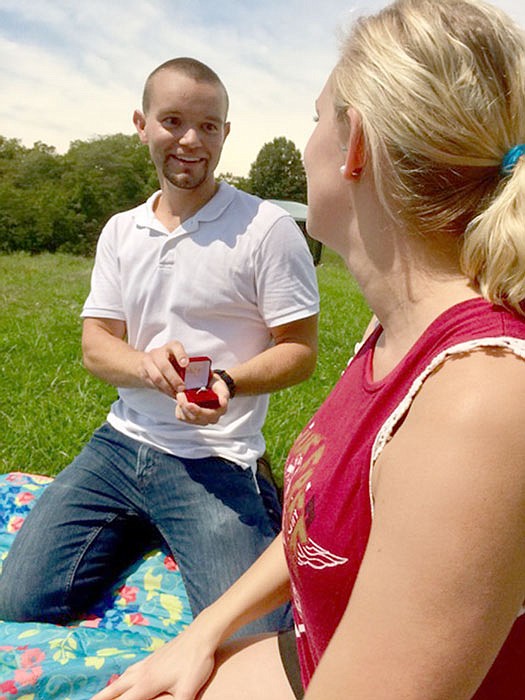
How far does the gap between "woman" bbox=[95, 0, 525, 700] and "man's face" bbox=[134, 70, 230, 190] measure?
5.14ft

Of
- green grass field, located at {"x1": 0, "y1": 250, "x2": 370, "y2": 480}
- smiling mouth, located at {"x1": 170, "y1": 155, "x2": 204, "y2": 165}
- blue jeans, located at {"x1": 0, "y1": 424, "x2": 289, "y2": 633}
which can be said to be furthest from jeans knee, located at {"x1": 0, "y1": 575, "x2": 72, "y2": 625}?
smiling mouth, located at {"x1": 170, "y1": 155, "x2": 204, "y2": 165}

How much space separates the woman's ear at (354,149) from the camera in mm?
1281

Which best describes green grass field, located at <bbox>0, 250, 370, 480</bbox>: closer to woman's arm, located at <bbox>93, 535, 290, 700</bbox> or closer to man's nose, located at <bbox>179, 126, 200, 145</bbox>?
man's nose, located at <bbox>179, 126, 200, 145</bbox>

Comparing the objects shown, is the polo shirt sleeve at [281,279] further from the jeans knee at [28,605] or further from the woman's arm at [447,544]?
the woman's arm at [447,544]

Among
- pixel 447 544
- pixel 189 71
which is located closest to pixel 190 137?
pixel 189 71

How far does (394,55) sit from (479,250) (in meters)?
0.34

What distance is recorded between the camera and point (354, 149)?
1.30 m

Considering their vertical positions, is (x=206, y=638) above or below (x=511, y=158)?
below

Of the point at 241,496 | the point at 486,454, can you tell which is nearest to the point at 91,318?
the point at 241,496

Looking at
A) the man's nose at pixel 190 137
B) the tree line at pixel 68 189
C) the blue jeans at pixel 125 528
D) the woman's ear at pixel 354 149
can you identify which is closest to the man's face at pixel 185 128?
the man's nose at pixel 190 137

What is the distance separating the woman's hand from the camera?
5.47 feet

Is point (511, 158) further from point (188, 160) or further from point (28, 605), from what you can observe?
point (28, 605)

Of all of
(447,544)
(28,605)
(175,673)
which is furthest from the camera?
(28,605)

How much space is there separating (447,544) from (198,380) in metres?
1.59
